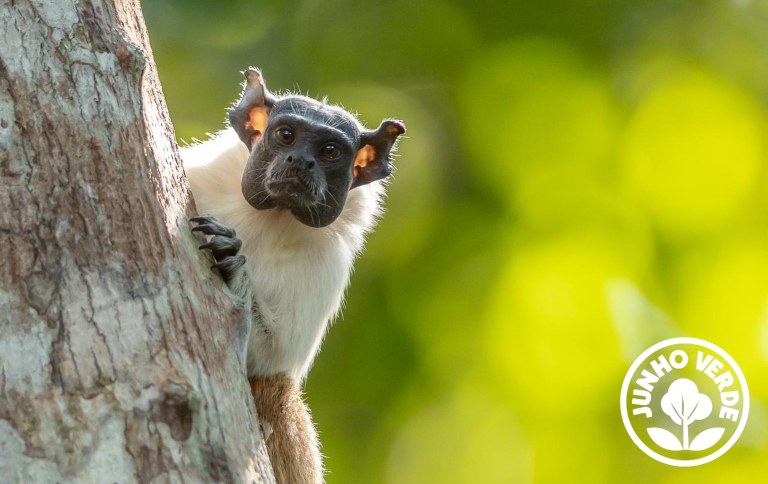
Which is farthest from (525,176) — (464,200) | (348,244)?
(348,244)

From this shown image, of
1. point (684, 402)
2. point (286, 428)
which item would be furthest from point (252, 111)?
point (684, 402)

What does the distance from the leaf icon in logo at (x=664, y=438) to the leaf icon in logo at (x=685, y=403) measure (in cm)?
6

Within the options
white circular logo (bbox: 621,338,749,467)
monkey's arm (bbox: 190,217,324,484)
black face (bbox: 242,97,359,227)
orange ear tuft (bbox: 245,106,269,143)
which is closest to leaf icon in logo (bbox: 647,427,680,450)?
white circular logo (bbox: 621,338,749,467)

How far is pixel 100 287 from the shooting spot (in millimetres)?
2695

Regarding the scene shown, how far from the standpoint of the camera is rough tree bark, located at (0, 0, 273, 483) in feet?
8.21

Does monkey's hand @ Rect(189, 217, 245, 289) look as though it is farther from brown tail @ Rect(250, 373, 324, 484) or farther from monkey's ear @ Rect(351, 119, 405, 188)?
monkey's ear @ Rect(351, 119, 405, 188)

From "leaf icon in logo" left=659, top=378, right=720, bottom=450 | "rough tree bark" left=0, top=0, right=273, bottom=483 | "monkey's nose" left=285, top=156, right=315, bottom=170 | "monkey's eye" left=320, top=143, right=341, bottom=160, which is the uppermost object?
"monkey's eye" left=320, top=143, right=341, bottom=160

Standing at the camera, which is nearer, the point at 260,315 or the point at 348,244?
the point at 260,315

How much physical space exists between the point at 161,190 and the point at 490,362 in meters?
3.36

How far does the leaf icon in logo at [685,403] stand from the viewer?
20.8 ft

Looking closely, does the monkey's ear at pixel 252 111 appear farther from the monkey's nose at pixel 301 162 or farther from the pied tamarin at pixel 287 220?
the monkey's nose at pixel 301 162

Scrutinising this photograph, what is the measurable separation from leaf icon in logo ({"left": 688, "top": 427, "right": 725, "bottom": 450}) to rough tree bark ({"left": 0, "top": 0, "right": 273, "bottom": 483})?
3965 millimetres

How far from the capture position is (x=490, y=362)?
6066mm

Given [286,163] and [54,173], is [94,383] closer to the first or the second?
[54,173]
